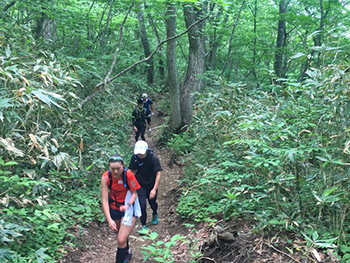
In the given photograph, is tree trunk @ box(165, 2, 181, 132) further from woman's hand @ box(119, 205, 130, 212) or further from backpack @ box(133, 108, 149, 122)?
woman's hand @ box(119, 205, 130, 212)

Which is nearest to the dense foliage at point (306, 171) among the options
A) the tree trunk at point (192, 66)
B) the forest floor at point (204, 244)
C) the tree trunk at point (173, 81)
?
the forest floor at point (204, 244)

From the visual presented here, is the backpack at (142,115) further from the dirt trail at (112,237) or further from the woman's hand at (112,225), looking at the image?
the woman's hand at (112,225)

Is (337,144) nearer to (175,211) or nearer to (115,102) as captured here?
(175,211)

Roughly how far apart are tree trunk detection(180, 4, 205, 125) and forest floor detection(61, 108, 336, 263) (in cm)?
487

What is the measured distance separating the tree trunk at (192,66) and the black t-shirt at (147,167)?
213 inches

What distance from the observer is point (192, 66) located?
10641 millimetres

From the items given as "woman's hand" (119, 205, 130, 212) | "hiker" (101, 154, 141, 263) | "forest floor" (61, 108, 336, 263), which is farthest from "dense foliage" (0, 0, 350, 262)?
"woman's hand" (119, 205, 130, 212)

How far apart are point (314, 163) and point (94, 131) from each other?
5989 millimetres

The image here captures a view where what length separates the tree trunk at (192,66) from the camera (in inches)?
402

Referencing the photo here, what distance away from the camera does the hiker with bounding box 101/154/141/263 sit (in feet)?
Result: 13.0

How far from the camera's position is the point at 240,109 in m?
6.68

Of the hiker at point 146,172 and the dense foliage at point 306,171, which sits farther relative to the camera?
the hiker at point 146,172

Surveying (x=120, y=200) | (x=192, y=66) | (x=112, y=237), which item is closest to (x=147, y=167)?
(x=120, y=200)

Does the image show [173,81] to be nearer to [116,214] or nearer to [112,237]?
[112,237]
